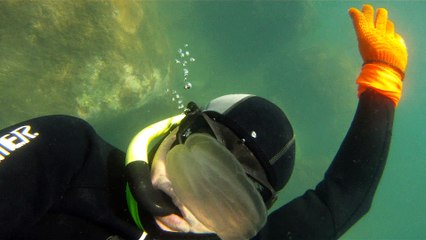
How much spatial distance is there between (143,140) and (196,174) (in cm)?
41

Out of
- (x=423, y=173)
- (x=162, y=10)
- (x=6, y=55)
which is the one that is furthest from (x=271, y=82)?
→ (x=423, y=173)

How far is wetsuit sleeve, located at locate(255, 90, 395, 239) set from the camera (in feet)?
6.74

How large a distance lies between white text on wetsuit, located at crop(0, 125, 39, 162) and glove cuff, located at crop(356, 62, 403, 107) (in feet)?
6.39

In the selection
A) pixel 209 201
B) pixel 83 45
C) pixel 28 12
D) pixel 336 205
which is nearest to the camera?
pixel 209 201

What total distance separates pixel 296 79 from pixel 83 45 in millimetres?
13662

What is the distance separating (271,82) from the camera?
715 inches

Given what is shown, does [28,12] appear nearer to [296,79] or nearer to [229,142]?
[229,142]

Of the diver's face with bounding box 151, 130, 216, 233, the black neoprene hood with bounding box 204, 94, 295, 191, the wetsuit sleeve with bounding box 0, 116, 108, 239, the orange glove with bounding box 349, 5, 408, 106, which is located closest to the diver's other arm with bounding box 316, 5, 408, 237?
the orange glove with bounding box 349, 5, 408, 106

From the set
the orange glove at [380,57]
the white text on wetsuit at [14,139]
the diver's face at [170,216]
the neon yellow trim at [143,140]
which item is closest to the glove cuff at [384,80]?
the orange glove at [380,57]

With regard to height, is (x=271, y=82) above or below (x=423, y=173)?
above

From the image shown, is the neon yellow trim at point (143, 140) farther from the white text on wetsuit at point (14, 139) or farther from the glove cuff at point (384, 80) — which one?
the glove cuff at point (384, 80)

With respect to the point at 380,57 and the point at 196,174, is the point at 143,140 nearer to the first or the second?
the point at 196,174

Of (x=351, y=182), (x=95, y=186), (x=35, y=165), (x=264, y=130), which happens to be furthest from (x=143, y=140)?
(x=351, y=182)

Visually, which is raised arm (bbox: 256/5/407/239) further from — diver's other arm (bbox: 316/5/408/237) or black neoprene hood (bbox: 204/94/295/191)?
black neoprene hood (bbox: 204/94/295/191)
